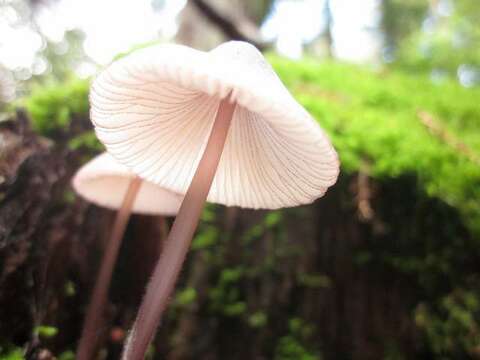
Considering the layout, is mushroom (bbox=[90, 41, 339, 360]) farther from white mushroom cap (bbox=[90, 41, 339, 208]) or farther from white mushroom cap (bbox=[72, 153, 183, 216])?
white mushroom cap (bbox=[72, 153, 183, 216])

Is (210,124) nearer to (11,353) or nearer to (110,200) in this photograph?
(110,200)

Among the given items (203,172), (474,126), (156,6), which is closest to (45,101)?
(203,172)

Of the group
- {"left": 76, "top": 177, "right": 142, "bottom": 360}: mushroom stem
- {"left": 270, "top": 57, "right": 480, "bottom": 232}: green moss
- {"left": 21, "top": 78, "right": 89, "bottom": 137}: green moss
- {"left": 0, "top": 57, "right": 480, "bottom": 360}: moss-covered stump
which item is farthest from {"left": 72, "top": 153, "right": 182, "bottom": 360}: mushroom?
{"left": 270, "top": 57, "right": 480, "bottom": 232}: green moss

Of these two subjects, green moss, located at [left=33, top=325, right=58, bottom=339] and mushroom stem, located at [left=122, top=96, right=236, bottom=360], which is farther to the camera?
green moss, located at [left=33, top=325, right=58, bottom=339]

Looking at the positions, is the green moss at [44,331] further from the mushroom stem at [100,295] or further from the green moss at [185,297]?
the green moss at [185,297]

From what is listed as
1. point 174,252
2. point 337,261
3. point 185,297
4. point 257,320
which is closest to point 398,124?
point 337,261

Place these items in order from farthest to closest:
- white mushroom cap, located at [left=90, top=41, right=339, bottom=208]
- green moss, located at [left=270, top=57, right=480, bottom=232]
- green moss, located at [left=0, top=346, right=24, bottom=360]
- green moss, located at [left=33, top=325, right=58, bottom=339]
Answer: green moss, located at [left=270, top=57, right=480, bottom=232] < green moss, located at [left=33, top=325, right=58, bottom=339] < green moss, located at [left=0, top=346, right=24, bottom=360] < white mushroom cap, located at [left=90, top=41, right=339, bottom=208]

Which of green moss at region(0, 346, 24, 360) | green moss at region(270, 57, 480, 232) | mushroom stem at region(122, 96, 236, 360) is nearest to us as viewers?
mushroom stem at region(122, 96, 236, 360)

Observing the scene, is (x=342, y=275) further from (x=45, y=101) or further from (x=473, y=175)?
(x=45, y=101)
